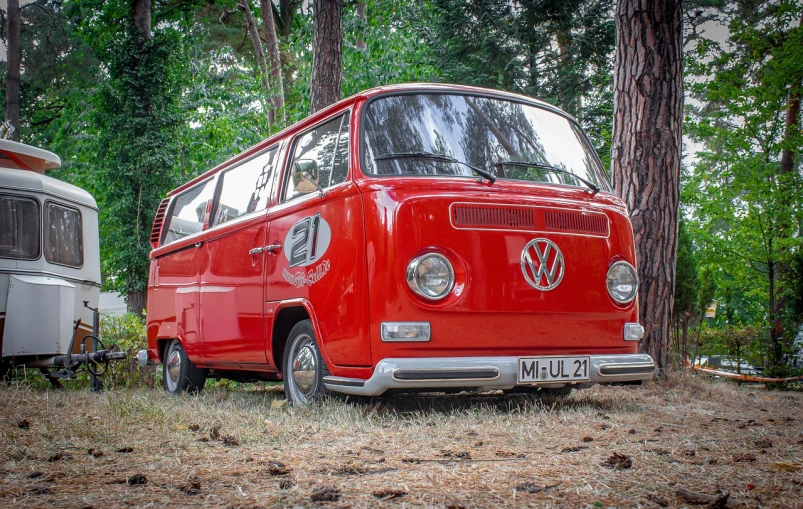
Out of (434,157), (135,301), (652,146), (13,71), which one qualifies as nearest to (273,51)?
(135,301)

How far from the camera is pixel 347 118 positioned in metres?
5.43

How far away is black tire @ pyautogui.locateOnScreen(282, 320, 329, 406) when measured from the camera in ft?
17.4

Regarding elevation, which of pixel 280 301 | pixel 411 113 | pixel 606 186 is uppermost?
pixel 411 113

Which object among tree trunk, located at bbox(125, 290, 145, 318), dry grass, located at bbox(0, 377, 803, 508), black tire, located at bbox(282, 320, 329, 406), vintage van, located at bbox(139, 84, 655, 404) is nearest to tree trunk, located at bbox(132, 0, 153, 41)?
tree trunk, located at bbox(125, 290, 145, 318)

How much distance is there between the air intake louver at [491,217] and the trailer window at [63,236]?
23.5 ft

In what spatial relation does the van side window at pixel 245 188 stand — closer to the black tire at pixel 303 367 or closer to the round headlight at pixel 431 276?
the black tire at pixel 303 367

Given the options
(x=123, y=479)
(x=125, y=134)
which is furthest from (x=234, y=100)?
(x=123, y=479)

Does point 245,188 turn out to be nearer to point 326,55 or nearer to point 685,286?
point 326,55

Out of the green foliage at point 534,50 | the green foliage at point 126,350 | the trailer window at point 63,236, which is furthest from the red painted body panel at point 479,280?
the green foliage at point 534,50

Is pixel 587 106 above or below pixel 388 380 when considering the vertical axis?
above

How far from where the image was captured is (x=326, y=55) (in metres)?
12.4

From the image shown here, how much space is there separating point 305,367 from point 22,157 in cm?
697

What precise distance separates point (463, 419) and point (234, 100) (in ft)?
68.4

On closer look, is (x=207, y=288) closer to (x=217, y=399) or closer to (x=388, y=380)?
(x=217, y=399)
